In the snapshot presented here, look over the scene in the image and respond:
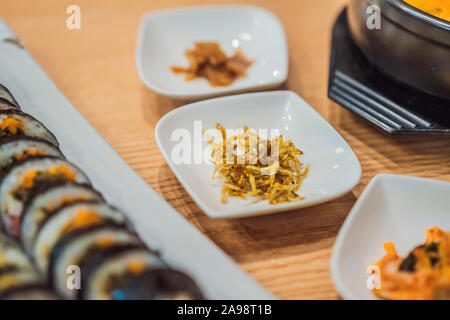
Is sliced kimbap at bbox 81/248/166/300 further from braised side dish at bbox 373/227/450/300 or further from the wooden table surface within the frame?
braised side dish at bbox 373/227/450/300

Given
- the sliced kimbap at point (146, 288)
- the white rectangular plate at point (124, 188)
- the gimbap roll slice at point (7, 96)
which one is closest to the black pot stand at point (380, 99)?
the white rectangular plate at point (124, 188)

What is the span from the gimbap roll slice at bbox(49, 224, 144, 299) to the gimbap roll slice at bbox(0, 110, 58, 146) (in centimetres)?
50

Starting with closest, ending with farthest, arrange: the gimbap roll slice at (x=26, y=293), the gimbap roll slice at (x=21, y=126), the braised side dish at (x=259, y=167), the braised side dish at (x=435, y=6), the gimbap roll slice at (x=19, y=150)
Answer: the gimbap roll slice at (x=26, y=293), the gimbap roll slice at (x=19, y=150), the gimbap roll slice at (x=21, y=126), the braised side dish at (x=259, y=167), the braised side dish at (x=435, y=6)

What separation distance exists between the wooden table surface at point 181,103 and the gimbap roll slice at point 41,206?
1.44 feet

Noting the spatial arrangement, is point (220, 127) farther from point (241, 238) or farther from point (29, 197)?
point (29, 197)

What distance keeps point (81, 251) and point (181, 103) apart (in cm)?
106

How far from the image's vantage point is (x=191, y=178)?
1533mm

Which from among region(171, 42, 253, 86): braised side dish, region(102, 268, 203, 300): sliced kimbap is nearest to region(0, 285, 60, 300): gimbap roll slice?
region(102, 268, 203, 300): sliced kimbap

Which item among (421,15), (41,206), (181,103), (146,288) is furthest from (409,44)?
(41,206)

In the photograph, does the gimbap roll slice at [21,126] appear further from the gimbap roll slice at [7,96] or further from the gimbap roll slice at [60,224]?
the gimbap roll slice at [60,224]

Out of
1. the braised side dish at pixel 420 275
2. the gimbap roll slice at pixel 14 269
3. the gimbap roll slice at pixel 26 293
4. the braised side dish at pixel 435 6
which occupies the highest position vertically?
the braised side dish at pixel 435 6

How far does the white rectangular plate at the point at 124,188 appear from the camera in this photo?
116 centimetres

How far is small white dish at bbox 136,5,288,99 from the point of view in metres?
2.04
